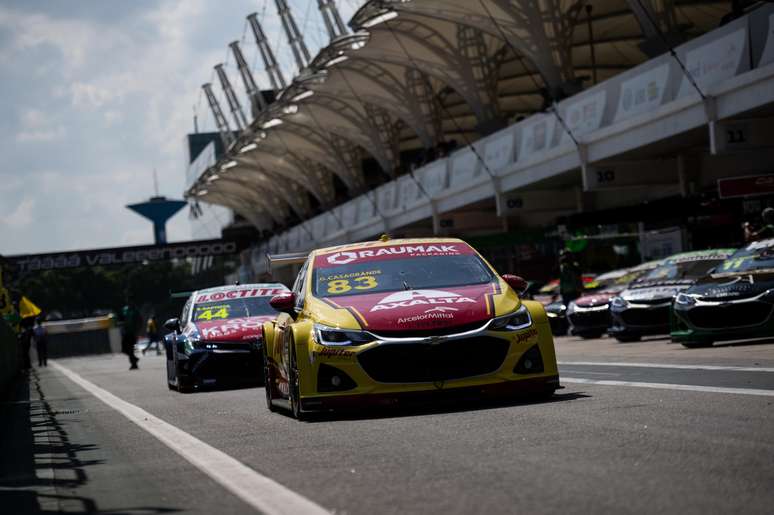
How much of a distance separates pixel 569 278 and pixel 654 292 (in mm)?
5739

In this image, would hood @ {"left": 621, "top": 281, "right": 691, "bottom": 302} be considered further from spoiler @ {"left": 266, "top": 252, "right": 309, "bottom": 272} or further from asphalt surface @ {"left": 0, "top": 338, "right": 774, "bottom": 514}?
asphalt surface @ {"left": 0, "top": 338, "right": 774, "bottom": 514}

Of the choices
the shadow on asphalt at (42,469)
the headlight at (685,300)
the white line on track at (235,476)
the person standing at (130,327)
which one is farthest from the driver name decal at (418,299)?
the person standing at (130,327)

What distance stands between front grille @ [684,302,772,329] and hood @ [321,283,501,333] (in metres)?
7.14

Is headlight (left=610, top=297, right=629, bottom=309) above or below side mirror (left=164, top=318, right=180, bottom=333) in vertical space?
below

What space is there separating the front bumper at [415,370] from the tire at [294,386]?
0.20 m

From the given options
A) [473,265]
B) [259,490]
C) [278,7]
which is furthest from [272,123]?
[259,490]

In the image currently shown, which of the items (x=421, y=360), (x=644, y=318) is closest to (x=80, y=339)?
(x=644, y=318)

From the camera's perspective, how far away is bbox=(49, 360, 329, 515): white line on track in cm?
633

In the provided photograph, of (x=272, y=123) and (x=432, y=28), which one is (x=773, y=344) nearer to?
(x=432, y=28)

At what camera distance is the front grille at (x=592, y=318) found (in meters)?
26.6

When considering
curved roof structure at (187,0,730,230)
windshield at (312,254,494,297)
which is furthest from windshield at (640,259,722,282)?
windshield at (312,254,494,297)

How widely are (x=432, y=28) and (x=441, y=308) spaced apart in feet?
133

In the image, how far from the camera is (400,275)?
39.9ft

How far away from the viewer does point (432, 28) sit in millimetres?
50656
